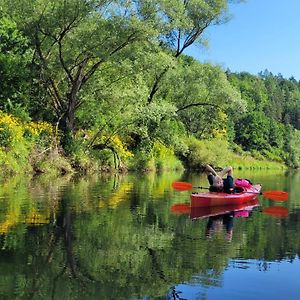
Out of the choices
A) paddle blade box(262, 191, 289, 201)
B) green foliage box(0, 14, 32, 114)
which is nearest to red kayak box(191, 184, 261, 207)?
paddle blade box(262, 191, 289, 201)

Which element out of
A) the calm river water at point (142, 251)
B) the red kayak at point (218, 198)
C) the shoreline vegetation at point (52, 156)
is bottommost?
the calm river water at point (142, 251)

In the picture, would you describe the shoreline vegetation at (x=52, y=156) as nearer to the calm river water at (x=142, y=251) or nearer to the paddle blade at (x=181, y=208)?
the calm river water at (x=142, y=251)

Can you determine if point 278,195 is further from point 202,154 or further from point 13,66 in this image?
point 202,154

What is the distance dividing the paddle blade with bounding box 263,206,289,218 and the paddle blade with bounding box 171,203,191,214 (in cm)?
246

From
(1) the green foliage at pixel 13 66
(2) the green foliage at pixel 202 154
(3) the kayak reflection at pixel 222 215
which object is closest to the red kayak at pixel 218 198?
(3) the kayak reflection at pixel 222 215

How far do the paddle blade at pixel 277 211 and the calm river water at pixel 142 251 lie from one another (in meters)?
0.04

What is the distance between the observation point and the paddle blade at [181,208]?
49.8 feet

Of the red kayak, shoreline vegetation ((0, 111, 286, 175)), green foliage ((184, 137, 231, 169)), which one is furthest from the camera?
green foliage ((184, 137, 231, 169))

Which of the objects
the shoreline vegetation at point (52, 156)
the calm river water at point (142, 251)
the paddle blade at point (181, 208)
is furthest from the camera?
the shoreline vegetation at point (52, 156)

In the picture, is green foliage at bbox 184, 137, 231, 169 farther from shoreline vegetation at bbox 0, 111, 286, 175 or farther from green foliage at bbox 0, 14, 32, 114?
green foliage at bbox 0, 14, 32, 114

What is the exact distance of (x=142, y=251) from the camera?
30.9ft

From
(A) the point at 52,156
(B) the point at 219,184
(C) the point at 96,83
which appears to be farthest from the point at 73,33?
(B) the point at 219,184

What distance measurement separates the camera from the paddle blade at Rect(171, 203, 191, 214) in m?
15.2

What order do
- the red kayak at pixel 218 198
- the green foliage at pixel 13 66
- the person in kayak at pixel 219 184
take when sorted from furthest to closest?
the green foliage at pixel 13 66 < the person in kayak at pixel 219 184 < the red kayak at pixel 218 198
